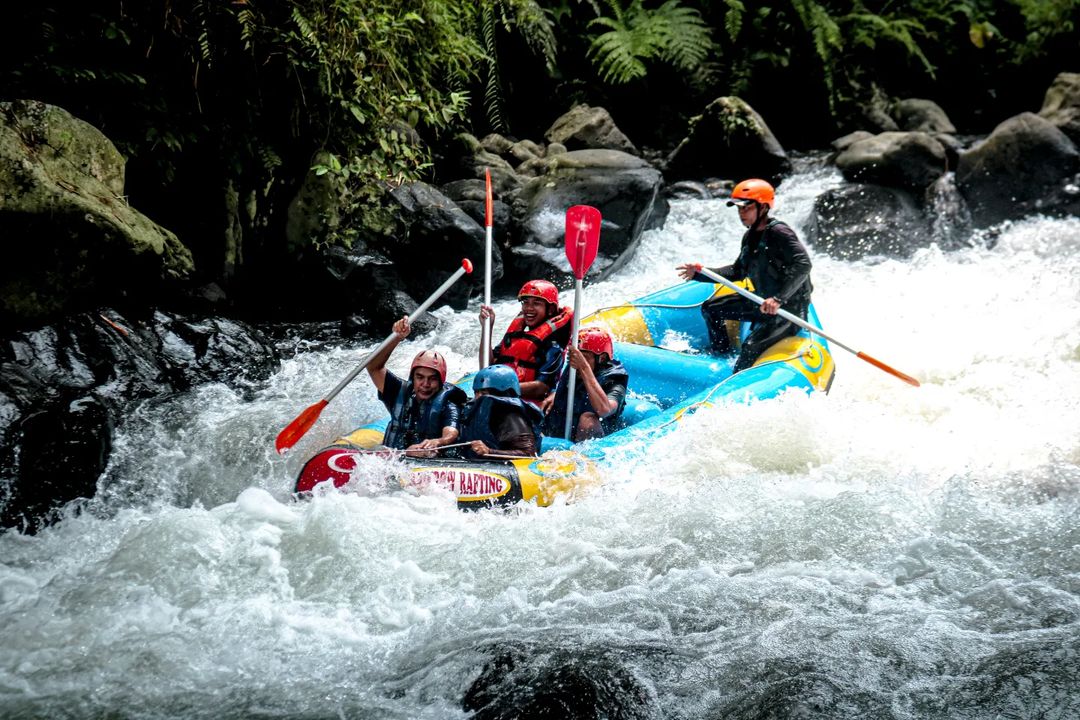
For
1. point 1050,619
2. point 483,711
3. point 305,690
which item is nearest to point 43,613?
point 305,690

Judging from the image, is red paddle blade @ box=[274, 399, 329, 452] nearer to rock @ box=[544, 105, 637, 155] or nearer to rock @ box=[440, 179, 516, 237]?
rock @ box=[440, 179, 516, 237]

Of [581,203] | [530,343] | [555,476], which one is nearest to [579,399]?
[530,343]

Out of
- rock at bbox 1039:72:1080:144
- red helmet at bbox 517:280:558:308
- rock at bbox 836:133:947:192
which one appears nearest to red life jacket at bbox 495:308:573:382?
red helmet at bbox 517:280:558:308

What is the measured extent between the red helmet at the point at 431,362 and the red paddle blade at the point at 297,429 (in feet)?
2.03

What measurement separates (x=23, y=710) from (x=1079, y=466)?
16.4 feet

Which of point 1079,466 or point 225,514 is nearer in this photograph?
point 225,514

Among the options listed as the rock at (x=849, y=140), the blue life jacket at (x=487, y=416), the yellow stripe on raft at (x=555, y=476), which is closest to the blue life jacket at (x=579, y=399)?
the blue life jacket at (x=487, y=416)

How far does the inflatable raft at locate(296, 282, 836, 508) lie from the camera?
4.38 metres

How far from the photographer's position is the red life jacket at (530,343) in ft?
18.1

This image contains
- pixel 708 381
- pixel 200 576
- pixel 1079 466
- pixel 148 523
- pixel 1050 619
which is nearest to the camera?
pixel 1050 619

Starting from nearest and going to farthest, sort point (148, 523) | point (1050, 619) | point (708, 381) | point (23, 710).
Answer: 1. point (23, 710)
2. point (1050, 619)
3. point (148, 523)
4. point (708, 381)

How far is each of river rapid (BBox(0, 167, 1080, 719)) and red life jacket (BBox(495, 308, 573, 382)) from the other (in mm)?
919

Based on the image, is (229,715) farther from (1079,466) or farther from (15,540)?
(1079,466)

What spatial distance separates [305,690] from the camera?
3.29m
